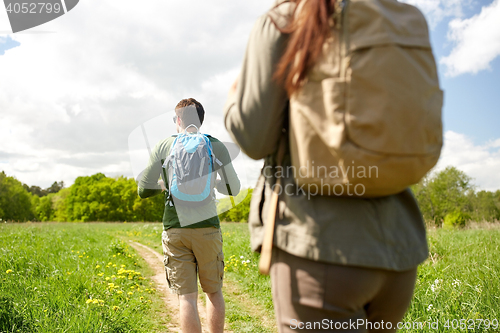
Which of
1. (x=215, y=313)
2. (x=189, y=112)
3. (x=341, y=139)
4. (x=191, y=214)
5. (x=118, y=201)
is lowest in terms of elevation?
(x=215, y=313)

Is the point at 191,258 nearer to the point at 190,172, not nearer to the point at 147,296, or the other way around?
the point at 190,172

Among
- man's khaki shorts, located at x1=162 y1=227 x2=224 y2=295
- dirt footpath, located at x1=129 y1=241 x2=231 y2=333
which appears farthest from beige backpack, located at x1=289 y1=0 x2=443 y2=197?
dirt footpath, located at x1=129 y1=241 x2=231 y2=333

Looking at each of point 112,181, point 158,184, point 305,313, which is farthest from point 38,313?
point 112,181

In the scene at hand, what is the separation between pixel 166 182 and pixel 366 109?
223 centimetres

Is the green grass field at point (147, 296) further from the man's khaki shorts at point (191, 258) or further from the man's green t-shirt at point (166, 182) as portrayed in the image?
the man's green t-shirt at point (166, 182)

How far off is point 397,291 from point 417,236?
21 cm

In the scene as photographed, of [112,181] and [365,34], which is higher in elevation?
[112,181]

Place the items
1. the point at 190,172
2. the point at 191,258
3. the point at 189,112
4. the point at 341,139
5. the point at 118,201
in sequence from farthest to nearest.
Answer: the point at 118,201
the point at 189,112
the point at 191,258
the point at 190,172
the point at 341,139

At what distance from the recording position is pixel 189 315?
9.26 ft

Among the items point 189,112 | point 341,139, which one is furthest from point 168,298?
point 341,139

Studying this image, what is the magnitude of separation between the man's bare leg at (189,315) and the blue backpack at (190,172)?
0.79 metres

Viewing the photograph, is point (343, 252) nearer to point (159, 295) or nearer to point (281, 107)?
point (281, 107)

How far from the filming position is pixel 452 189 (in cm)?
4850

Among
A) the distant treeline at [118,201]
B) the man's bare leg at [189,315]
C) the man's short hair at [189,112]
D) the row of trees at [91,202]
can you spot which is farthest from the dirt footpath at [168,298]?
the row of trees at [91,202]
